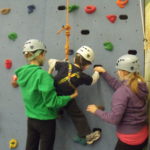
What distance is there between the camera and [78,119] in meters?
1.81

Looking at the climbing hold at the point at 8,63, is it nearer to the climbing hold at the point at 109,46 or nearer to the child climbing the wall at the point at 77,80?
the child climbing the wall at the point at 77,80

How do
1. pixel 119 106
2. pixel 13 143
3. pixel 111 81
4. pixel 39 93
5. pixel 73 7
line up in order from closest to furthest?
pixel 119 106 < pixel 39 93 < pixel 111 81 < pixel 73 7 < pixel 13 143

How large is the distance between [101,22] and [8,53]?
881 millimetres

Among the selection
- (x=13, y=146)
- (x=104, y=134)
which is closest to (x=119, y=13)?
(x=104, y=134)

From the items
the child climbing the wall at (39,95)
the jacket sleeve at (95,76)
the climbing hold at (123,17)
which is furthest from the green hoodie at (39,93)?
the climbing hold at (123,17)

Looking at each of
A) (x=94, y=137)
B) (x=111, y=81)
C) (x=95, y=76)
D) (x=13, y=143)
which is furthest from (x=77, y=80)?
(x=13, y=143)

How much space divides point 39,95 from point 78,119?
0.39 meters

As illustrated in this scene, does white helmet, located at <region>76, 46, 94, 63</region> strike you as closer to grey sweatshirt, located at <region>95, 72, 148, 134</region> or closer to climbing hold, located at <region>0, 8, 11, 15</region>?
grey sweatshirt, located at <region>95, 72, 148, 134</region>

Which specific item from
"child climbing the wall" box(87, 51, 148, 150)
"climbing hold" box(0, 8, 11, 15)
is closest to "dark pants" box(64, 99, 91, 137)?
"child climbing the wall" box(87, 51, 148, 150)

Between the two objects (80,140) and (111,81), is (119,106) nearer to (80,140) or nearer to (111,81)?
(111,81)

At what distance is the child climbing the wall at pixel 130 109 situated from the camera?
4.93ft

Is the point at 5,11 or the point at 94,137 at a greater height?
the point at 5,11

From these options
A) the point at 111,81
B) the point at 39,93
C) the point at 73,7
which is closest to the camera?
the point at 39,93

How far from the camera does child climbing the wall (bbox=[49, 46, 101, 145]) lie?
1.69m
